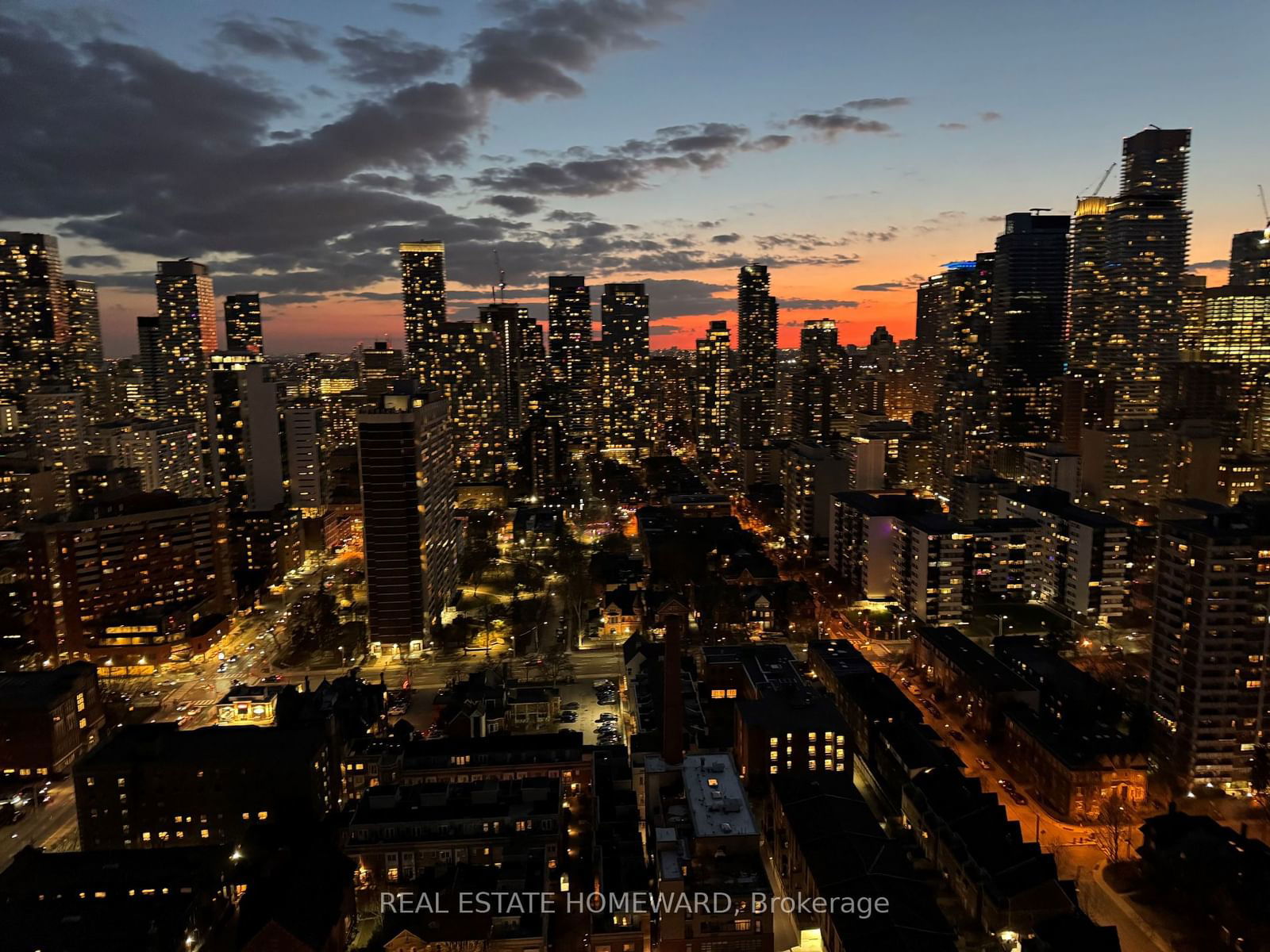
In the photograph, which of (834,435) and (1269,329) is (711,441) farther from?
(1269,329)

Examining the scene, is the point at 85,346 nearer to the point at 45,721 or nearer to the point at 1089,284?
the point at 45,721

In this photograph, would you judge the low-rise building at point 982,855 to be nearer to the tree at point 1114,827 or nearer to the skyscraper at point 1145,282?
the tree at point 1114,827

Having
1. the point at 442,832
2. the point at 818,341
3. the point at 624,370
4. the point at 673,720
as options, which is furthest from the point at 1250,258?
the point at 442,832

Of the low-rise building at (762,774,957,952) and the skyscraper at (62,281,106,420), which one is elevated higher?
the skyscraper at (62,281,106,420)

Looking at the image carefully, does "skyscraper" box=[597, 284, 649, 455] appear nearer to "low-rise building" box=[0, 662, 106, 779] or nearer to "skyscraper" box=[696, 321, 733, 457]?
"skyscraper" box=[696, 321, 733, 457]

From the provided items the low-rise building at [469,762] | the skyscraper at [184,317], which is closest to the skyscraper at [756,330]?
the skyscraper at [184,317]

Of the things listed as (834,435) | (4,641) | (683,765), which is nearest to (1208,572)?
(683,765)

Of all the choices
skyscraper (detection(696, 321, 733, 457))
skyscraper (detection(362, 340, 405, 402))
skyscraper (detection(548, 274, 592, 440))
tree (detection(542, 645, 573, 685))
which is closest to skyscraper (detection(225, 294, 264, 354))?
skyscraper (detection(362, 340, 405, 402))
